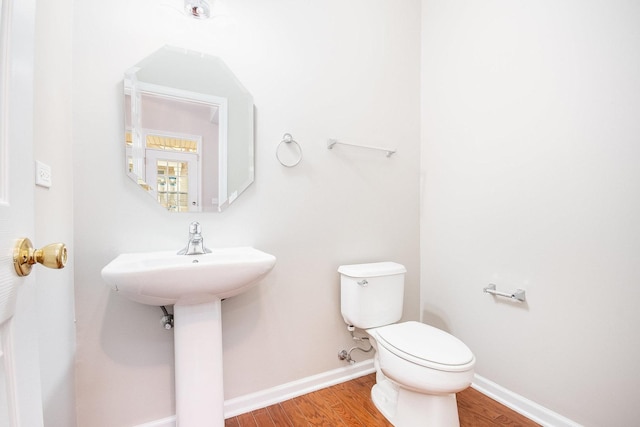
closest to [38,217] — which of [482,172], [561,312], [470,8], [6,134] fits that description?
[6,134]

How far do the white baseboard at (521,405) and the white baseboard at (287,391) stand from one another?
0.63m

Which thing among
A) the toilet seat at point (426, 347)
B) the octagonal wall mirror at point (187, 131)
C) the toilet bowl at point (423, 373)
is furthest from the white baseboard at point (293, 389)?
the octagonal wall mirror at point (187, 131)

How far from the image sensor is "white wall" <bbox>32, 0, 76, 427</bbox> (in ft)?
2.83

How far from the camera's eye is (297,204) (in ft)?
5.13

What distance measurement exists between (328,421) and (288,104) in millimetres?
1643

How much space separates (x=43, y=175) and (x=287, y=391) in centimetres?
145

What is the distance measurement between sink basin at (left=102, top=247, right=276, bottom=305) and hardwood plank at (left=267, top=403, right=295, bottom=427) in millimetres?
744

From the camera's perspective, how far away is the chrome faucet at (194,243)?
1.24 meters

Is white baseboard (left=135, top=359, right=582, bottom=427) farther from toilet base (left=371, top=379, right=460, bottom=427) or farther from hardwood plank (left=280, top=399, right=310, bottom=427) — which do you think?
toilet base (left=371, top=379, right=460, bottom=427)

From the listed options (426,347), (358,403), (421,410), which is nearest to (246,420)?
(358,403)

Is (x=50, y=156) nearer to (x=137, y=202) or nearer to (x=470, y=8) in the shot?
(x=137, y=202)

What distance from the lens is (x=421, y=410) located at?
1.23 m

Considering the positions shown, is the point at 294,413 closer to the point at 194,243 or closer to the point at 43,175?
the point at 194,243

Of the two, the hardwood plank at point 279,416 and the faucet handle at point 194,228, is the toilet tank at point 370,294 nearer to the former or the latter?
the hardwood plank at point 279,416
